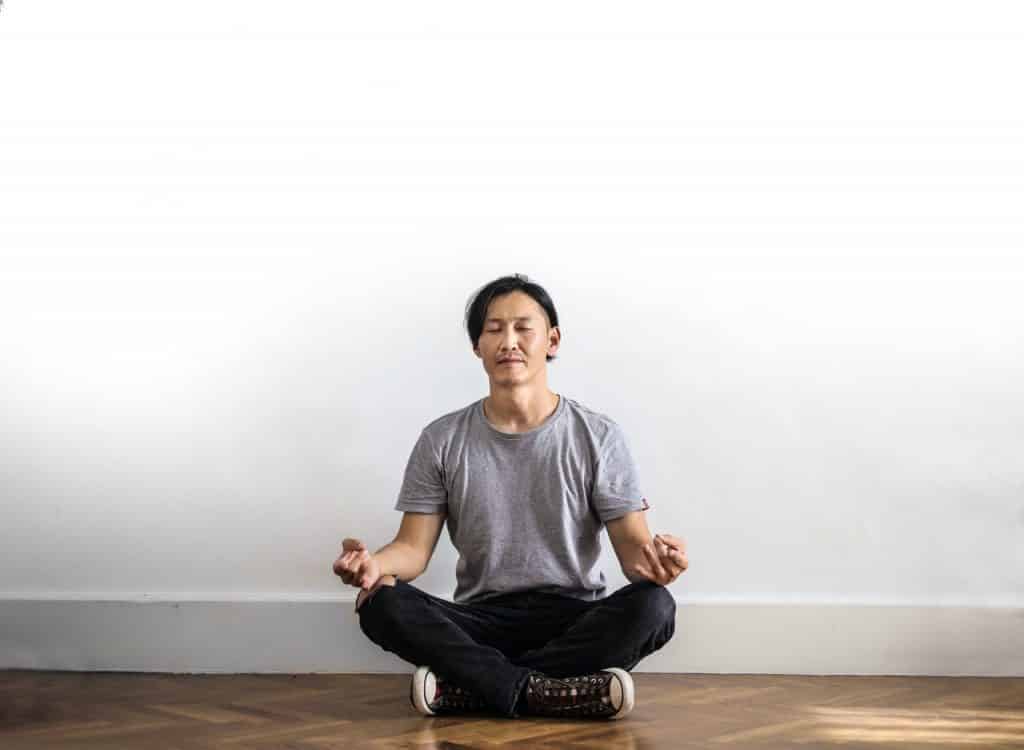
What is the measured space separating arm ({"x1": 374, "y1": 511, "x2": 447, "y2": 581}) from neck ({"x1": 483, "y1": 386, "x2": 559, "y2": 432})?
217 mm

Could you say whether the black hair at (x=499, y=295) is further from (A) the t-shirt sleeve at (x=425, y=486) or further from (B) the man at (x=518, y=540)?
(A) the t-shirt sleeve at (x=425, y=486)

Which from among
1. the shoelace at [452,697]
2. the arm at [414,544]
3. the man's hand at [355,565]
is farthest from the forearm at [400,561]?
the shoelace at [452,697]

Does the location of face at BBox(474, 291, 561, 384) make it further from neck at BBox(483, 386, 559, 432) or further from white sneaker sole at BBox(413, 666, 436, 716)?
white sneaker sole at BBox(413, 666, 436, 716)

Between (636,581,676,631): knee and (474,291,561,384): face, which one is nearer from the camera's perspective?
(636,581,676,631): knee

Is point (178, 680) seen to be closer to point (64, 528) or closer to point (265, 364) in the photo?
point (64, 528)

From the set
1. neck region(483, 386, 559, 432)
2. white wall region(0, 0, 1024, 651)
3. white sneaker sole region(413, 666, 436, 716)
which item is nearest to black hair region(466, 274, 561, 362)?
neck region(483, 386, 559, 432)

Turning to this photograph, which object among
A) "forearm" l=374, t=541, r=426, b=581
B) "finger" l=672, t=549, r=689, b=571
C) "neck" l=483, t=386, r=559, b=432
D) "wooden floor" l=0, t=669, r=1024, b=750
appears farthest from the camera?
"neck" l=483, t=386, r=559, b=432

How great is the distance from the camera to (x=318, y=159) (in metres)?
2.76

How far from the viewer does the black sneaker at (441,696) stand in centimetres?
218

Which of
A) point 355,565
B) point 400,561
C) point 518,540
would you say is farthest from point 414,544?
point 355,565

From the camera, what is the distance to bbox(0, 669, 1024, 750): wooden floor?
1.95 metres

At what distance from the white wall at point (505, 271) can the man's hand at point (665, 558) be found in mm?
547

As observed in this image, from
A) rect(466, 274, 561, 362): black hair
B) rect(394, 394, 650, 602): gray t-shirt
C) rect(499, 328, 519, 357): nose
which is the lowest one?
rect(394, 394, 650, 602): gray t-shirt

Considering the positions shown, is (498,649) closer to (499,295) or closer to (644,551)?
(644,551)
